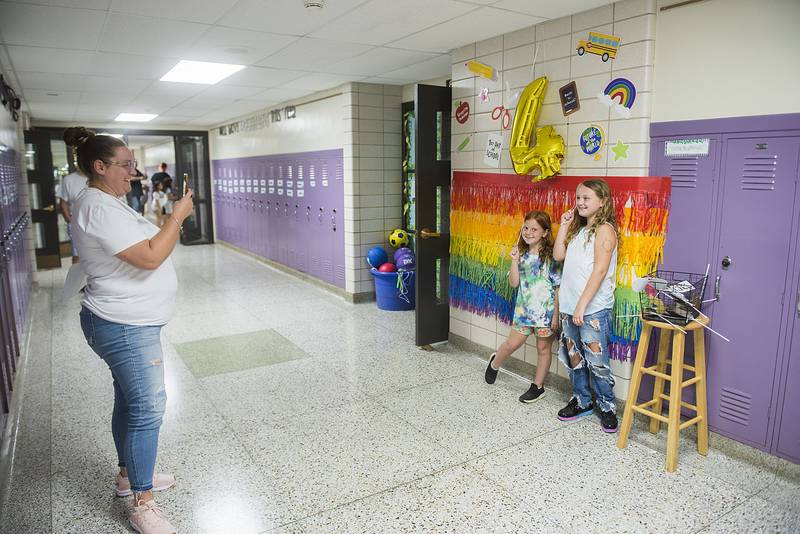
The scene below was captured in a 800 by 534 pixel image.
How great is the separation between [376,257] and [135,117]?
17.5 feet

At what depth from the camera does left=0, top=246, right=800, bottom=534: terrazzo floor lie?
219cm

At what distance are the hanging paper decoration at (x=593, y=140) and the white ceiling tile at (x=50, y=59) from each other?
355 centimetres

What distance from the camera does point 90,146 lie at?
1.98m

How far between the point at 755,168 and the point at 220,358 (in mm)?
3546

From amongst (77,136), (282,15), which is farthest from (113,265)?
(282,15)

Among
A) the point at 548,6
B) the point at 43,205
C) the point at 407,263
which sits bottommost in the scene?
the point at 407,263

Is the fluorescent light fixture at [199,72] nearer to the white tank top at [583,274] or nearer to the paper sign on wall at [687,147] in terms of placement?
the white tank top at [583,274]

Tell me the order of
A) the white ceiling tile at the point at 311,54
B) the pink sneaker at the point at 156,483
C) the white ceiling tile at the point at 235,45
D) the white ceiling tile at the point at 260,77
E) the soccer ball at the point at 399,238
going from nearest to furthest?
the pink sneaker at the point at 156,483, the white ceiling tile at the point at 235,45, the white ceiling tile at the point at 311,54, the white ceiling tile at the point at 260,77, the soccer ball at the point at 399,238

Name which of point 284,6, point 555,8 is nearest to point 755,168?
point 555,8

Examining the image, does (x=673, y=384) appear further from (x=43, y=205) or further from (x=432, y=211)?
(x=43, y=205)

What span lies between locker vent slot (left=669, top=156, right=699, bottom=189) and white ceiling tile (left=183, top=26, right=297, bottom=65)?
8.20 feet

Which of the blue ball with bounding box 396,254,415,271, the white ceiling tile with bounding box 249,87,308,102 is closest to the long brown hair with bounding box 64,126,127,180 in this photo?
the blue ball with bounding box 396,254,415,271

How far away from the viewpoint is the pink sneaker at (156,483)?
2.32m

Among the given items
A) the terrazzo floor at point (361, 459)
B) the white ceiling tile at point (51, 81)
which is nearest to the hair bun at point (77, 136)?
the terrazzo floor at point (361, 459)
